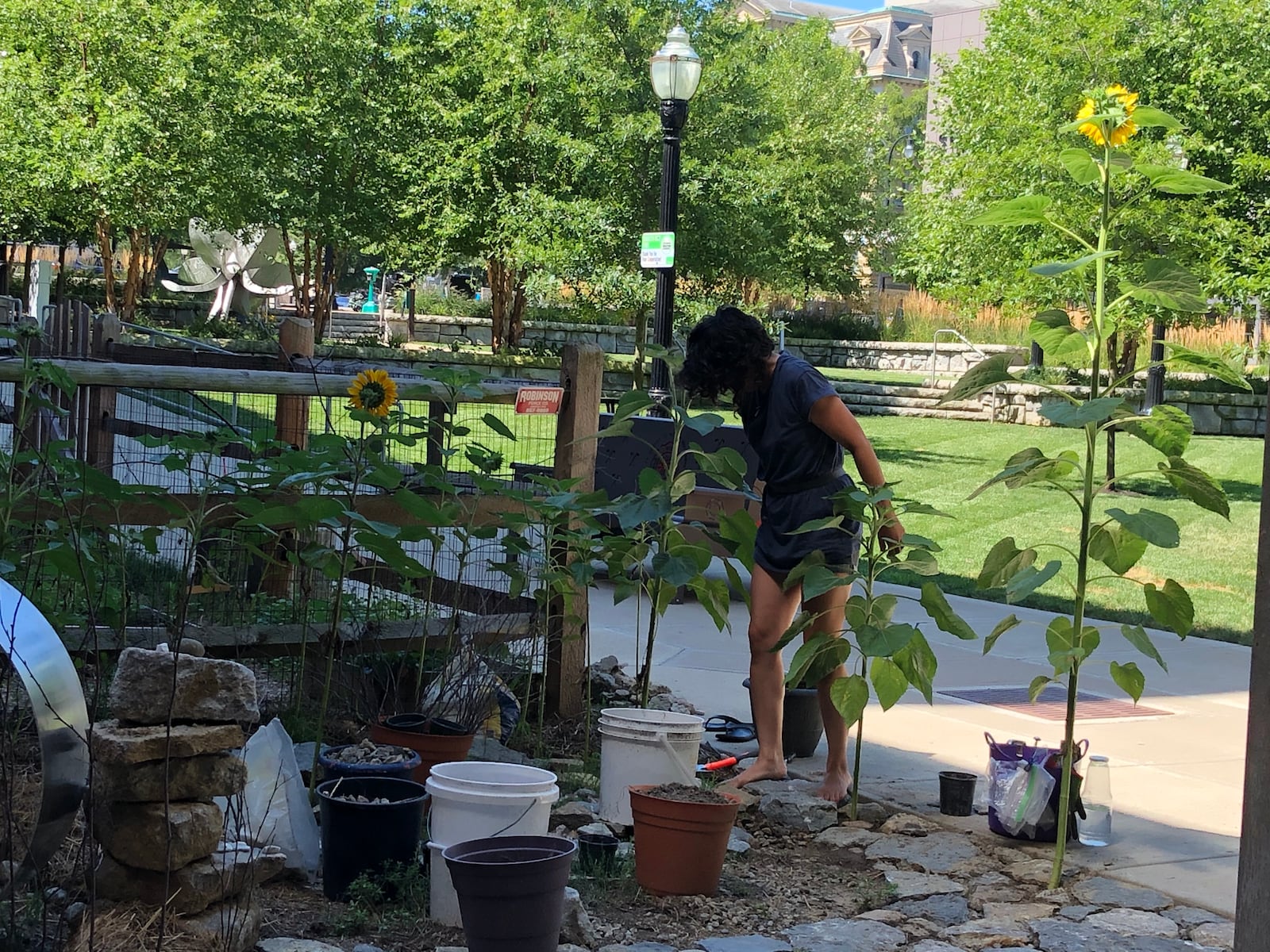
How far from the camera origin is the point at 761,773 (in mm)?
4902

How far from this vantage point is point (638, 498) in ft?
14.0

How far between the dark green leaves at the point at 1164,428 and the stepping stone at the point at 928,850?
1.46 metres

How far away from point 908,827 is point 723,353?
1738mm

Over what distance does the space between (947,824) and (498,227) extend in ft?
64.0

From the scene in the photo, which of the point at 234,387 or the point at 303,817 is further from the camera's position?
the point at 234,387

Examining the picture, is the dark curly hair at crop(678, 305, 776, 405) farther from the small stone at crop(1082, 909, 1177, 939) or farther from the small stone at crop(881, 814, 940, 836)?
the small stone at crop(1082, 909, 1177, 939)

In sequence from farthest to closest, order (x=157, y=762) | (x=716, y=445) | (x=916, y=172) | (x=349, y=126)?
1. (x=349, y=126)
2. (x=916, y=172)
3. (x=716, y=445)
4. (x=157, y=762)

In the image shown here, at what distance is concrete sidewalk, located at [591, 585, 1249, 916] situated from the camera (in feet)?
14.5

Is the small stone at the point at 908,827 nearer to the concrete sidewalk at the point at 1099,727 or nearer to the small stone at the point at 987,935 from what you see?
the concrete sidewalk at the point at 1099,727

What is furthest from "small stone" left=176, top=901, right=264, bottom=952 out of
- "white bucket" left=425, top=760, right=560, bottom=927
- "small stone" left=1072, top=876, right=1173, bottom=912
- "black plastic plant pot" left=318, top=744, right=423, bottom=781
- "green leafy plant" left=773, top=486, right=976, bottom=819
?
"small stone" left=1072, top=876, right=1173, bottom=912

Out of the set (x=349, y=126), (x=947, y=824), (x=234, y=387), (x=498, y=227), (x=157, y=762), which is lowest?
(x=947, y=824)

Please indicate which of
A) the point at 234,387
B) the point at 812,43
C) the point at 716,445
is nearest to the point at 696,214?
the point at 716,445

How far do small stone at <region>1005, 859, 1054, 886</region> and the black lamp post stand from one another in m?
7.03

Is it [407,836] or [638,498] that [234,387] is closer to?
[638,498]
